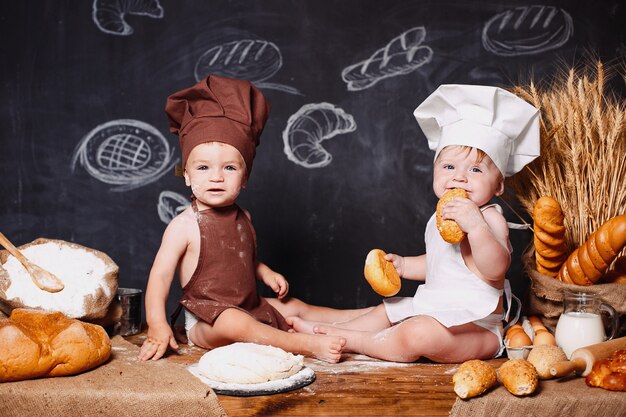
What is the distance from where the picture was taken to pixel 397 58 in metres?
2.87

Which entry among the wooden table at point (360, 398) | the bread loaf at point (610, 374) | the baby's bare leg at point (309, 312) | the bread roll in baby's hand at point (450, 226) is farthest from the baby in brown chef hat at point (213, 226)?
the bread loaf at point (610, 374)

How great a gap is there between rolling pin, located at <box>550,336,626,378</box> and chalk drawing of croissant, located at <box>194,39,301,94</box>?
1577 mm

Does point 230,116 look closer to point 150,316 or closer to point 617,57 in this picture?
point 150,316

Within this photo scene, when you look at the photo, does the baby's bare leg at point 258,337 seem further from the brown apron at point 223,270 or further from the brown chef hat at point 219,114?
the brown chef hat at point 219,114

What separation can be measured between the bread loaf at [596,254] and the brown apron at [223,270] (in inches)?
35.5

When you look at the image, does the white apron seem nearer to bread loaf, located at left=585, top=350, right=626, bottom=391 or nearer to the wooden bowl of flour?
bread loaf, located at left=585, top=350, right=626, bottom=391

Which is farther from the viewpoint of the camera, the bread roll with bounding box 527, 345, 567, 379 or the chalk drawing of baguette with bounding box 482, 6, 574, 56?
the chalk drawing of baguette with bounding box 482, 6, 574, 56

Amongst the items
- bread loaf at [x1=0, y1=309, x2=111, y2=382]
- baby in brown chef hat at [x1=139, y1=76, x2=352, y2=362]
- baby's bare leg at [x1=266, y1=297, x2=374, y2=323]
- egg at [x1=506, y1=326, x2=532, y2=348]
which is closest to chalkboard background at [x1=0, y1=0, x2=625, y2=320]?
baby's bare leg at [x1=266, y1=297, x2=374, y2=323]

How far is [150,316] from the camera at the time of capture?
6.59ft

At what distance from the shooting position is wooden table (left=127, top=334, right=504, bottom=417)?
1573 mm

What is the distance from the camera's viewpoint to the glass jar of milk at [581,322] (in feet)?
6.22

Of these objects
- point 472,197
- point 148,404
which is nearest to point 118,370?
point 148,404

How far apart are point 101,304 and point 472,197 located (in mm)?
1105

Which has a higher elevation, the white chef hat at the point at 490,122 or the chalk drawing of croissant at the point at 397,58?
the chalk drawing of croissant at the point at 397,58
